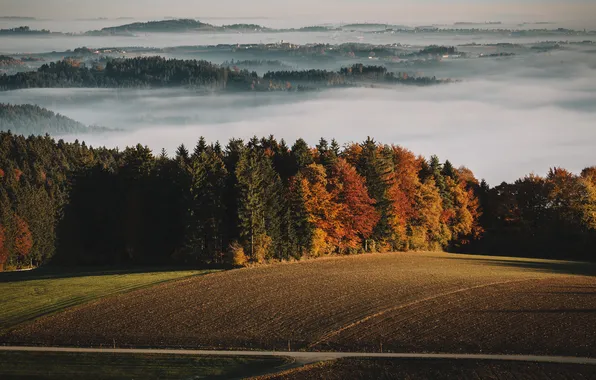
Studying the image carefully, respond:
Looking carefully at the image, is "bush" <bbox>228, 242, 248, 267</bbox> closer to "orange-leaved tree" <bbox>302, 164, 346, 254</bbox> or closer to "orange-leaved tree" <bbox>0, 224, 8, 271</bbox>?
"orange-leaved tree" <bbox>302, 164, 346, 254</bbox>

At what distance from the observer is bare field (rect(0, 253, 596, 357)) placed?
42.3 meters

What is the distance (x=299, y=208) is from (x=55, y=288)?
26.8 meters

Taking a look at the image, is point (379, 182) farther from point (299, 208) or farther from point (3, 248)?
point (3, 248)

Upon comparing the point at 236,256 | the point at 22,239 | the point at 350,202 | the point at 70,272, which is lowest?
the point at 22,239

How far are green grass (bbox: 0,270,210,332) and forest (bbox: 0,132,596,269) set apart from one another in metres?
7.22

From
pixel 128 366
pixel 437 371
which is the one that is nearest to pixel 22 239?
pixel 128 366

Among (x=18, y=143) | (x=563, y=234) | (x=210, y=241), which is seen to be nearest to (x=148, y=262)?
(x=210, y=241)

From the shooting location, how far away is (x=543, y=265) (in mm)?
79875

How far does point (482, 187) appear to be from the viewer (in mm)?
111000

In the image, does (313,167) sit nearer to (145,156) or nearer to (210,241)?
(210,241)

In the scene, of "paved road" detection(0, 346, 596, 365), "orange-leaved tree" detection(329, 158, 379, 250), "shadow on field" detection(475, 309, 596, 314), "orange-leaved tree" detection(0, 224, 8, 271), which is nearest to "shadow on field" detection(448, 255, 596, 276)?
"orange-leaved tree" detection(329, 158, 379, 250)

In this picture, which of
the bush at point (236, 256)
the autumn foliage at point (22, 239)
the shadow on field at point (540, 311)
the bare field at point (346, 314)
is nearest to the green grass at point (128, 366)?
the bare field at point (346, 314)

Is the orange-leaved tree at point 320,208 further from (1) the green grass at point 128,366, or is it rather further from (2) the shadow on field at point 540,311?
(1) the green grass at point 128,366

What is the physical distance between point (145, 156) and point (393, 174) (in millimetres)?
30493
